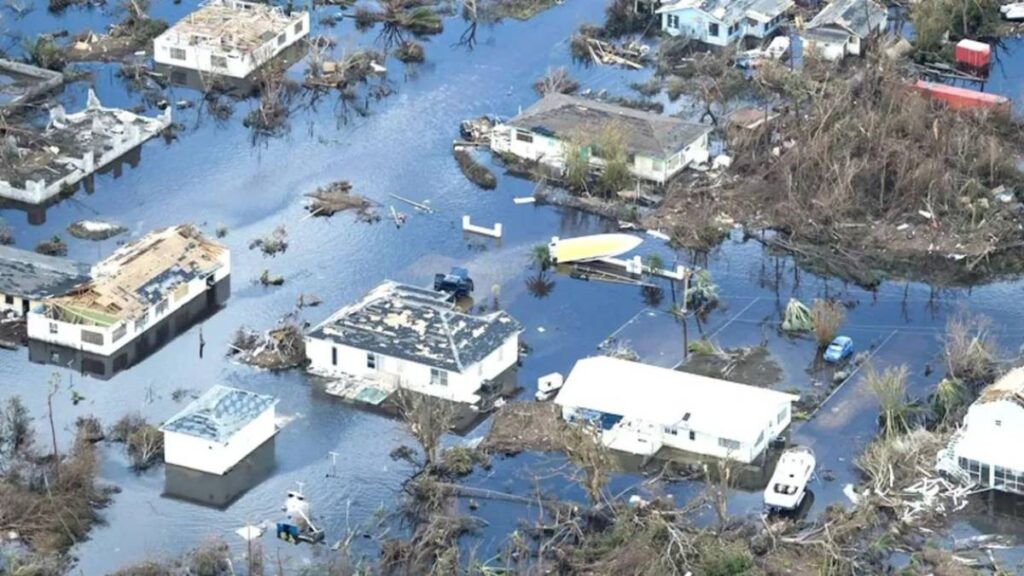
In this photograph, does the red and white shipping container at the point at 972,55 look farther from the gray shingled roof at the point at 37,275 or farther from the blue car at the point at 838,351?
the gray shingled roof at the point at 37,275

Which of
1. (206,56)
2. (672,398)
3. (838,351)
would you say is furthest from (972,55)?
(672,398)

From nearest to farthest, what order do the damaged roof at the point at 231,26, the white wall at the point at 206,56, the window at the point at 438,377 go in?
the window at the point at 438,377
the white wall at the point at 206,56
the damaged roof at the point at 231,26

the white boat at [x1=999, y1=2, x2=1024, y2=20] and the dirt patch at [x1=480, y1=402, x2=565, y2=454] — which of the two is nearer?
the dirt patch at [x1=480, y1=402, x2=565, y2=454]

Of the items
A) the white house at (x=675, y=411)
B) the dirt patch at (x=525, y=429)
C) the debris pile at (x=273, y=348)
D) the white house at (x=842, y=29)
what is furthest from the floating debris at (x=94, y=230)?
the white house at (x=842, y=29)

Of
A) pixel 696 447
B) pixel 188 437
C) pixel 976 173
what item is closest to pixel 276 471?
pixel 188 437

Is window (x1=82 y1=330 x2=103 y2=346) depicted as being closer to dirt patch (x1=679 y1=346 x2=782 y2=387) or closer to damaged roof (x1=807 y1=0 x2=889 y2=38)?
dirt patch (x1=679 y1=346 x2=782 y2=387)

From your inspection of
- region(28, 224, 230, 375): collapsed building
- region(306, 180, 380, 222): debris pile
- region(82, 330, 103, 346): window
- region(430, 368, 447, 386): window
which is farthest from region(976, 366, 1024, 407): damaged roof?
region(82, 330, 103, 346): window
